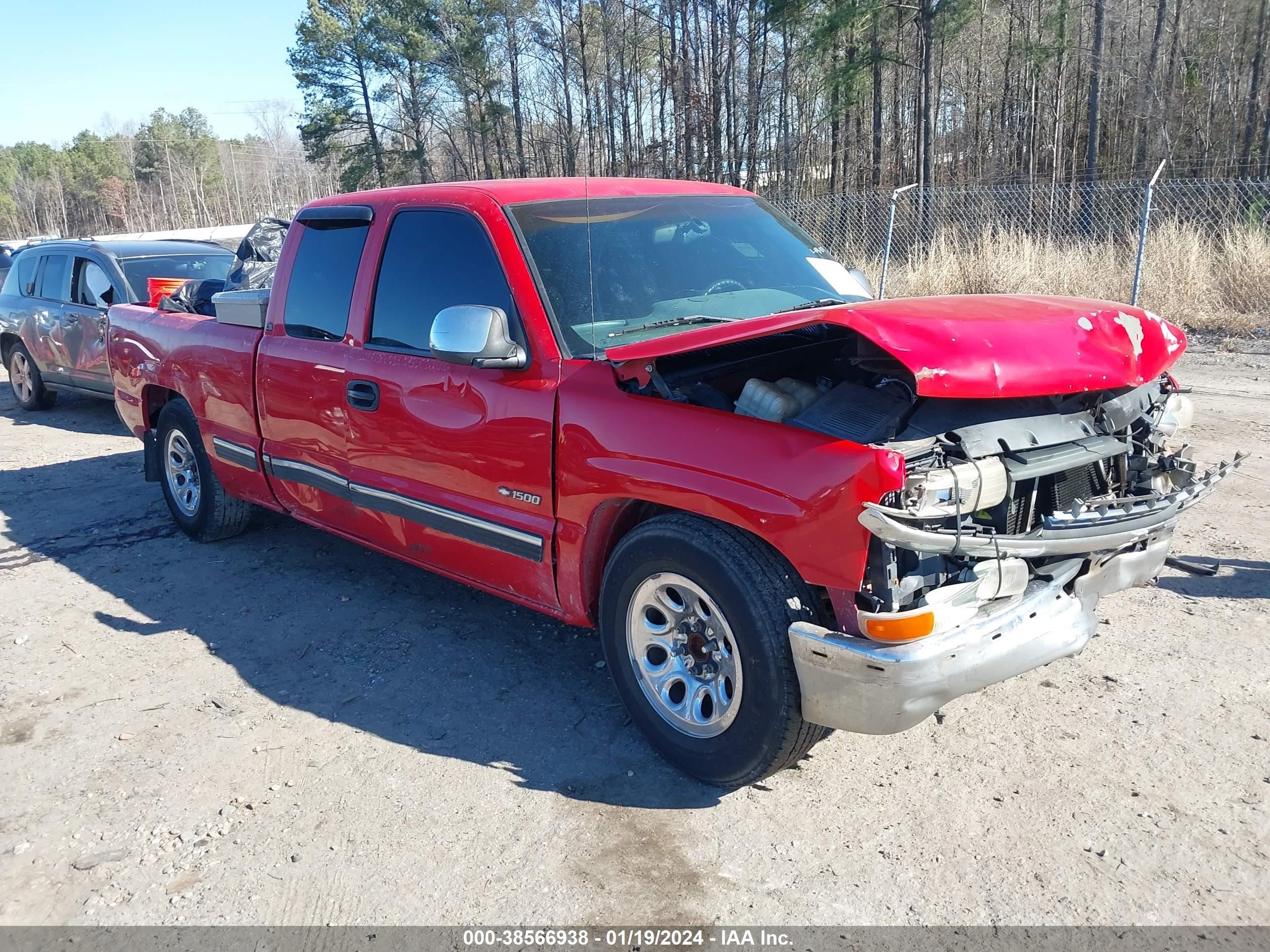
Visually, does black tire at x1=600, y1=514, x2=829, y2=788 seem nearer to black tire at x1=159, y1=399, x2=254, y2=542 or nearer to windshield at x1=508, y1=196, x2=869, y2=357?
windshield at x1=508, y1=196, x2=869, y2=357

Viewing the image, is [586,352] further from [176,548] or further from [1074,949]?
[176,548]

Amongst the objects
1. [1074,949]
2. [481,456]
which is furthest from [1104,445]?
[481,456]

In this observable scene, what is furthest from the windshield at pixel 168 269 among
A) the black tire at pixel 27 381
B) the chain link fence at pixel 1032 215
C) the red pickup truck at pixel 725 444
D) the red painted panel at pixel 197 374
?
the chain link fence at pixel 1032 215

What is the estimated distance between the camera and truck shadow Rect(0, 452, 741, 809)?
3.43m

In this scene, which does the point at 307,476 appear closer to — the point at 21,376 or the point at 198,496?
the point at 198,496

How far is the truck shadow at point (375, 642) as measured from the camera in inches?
135

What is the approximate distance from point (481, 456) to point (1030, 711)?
234 centimetres

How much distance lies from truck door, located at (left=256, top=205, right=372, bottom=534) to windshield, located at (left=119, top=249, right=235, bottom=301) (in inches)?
206

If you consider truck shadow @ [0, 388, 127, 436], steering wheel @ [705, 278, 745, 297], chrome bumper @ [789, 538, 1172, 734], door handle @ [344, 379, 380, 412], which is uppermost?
steering wheel @ [705, 278, 745, 297]

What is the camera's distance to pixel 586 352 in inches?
136

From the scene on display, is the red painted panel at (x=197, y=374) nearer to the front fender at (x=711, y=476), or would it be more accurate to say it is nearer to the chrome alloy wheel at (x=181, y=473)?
the chrome alloy wheel at (x=181, y=473)

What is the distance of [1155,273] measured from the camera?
40.1ft

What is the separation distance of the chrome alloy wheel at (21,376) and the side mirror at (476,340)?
9698 millimetres

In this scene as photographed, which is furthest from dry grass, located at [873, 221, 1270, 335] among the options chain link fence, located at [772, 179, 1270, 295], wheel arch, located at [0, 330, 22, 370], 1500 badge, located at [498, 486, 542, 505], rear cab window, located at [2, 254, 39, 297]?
wheel arch, located at [0, 330, 22, 370]
